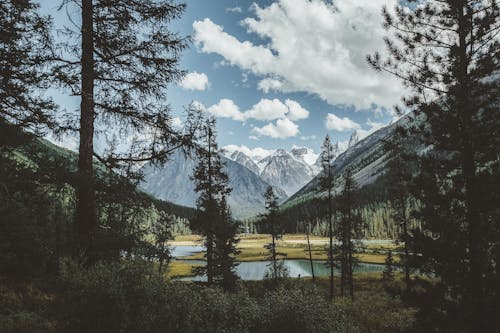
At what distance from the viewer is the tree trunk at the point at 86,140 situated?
7469mm

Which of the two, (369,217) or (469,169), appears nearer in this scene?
(469,169)

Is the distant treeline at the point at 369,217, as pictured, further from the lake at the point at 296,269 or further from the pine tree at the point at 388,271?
the pine tree at the point at 388,271

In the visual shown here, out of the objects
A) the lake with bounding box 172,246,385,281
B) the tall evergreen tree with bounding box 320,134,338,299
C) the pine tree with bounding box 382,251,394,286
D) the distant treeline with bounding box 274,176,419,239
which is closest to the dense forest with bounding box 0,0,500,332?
the tall evergreen tree with bounding box 320,134,338,299

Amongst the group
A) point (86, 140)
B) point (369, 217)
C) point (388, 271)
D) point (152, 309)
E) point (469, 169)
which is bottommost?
point (369, 217)

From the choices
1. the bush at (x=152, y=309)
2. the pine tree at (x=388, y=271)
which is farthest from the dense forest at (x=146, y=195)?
the pine tree at (x=388, y=271)

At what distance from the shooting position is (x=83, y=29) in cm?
767

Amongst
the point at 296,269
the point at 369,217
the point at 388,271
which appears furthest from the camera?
the point at 369,217

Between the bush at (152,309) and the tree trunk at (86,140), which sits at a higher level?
the tree trunk at (86,140)

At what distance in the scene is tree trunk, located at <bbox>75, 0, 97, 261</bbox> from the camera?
294 inches

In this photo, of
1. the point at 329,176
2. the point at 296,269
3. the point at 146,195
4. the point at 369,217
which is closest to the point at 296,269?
the point at 296,269

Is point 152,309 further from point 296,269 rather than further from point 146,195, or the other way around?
point 296,269

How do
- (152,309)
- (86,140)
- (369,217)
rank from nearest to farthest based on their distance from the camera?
(152,309)
(86,140)
(369,217)

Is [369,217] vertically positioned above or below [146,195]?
below

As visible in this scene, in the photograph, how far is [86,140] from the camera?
25.4 feet
